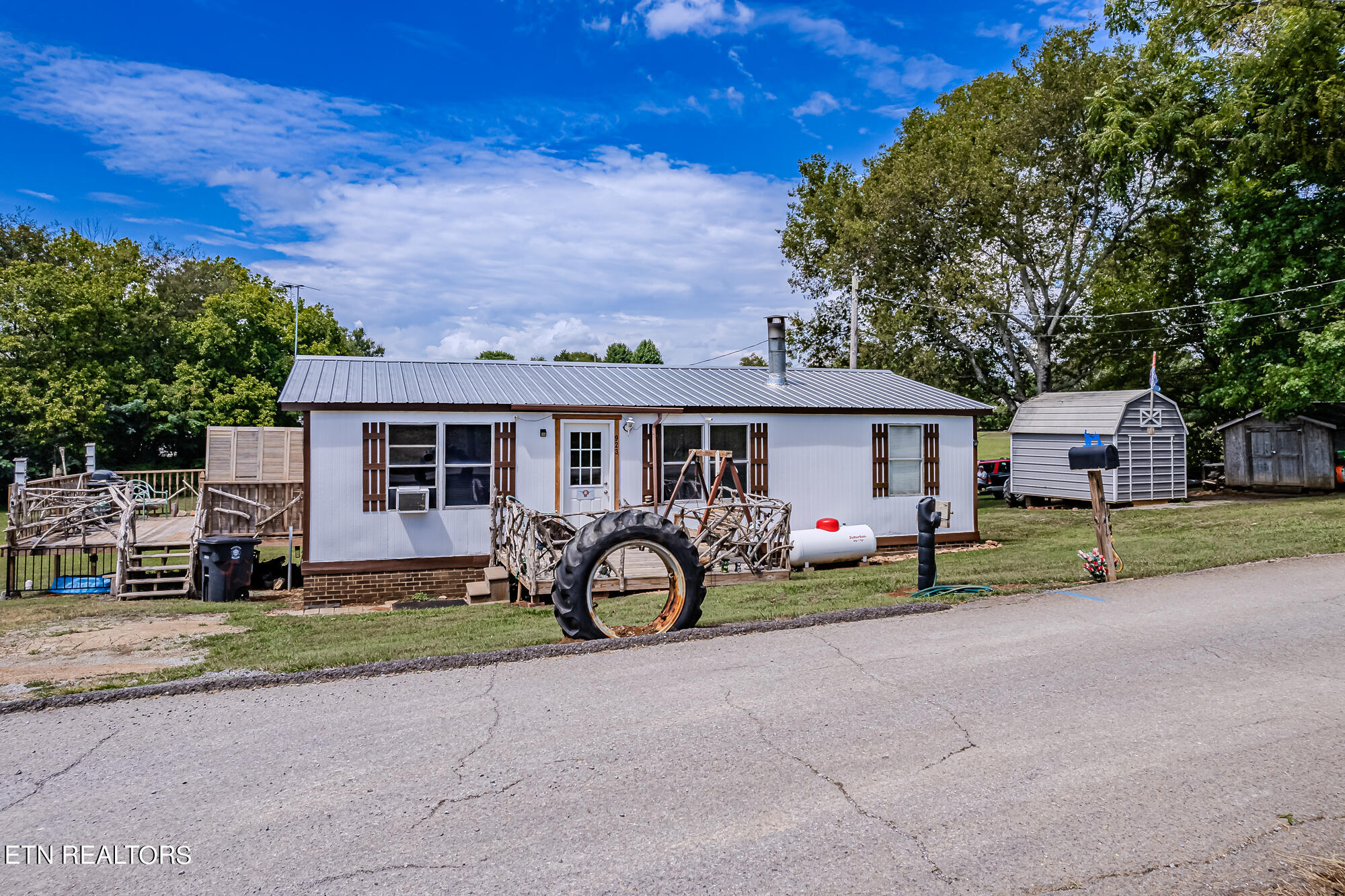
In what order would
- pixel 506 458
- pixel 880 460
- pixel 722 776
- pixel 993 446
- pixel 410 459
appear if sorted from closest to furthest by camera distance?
pixel 722 776
pixel 410 459
pixel 506 458
pixel 880 460
pixel 993 446

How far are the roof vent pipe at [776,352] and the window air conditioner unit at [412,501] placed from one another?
7622mm

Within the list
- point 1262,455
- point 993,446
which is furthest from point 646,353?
point 1262,455

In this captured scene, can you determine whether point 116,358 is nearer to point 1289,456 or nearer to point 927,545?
point 927,545

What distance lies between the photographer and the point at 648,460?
1492 centimetres

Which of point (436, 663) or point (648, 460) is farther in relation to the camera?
point (648, 460)

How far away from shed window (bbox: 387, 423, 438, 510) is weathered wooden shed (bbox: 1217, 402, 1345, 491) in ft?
79.6

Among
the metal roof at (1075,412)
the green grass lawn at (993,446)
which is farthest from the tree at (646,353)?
the metal roof at (1075,412)

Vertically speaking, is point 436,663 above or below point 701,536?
below

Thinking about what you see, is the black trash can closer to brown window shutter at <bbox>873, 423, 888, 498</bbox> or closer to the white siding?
the white siding

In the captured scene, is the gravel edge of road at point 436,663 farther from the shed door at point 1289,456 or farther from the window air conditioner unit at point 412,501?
the shed door at point 1289,456

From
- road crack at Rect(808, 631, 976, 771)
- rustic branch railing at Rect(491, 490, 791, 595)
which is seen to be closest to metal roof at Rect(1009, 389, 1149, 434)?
rustic branch railing at Rect(491, 490, 791, 595)

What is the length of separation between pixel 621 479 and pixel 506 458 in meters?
2.10

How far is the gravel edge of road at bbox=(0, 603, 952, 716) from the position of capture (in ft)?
18.0

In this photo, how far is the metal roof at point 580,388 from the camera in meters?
13.8
